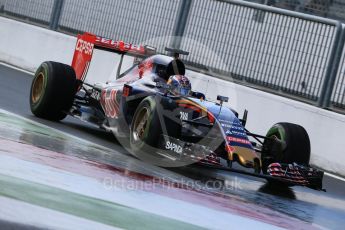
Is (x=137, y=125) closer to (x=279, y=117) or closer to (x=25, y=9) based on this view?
(x=279, y=117)

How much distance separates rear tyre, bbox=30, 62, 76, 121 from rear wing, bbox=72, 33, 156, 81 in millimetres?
684

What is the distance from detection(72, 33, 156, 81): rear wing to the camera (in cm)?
1195

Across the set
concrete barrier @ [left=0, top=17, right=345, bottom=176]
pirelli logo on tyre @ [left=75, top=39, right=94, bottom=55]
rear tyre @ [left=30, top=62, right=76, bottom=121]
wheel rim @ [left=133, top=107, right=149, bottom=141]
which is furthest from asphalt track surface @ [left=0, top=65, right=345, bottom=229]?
pirelli logo on tyre @ [left=75, top=39, right=94, bottom=55]

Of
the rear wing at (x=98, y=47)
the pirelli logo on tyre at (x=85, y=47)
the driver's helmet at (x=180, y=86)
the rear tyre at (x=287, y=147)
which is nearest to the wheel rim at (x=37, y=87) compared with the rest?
the rear wing at (x=98, y=47)

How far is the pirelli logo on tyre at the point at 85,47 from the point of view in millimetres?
12055

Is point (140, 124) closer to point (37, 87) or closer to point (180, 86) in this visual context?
point (180, 86)

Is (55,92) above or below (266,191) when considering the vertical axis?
above

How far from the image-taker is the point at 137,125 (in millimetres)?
10031

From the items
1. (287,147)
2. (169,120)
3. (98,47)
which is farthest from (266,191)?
(98,47)

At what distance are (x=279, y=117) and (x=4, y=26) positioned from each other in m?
9.30

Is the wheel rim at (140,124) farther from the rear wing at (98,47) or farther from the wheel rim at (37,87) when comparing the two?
the wheel rim at (37,87)

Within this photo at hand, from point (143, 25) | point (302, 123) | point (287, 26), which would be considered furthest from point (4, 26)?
point (302, 123)

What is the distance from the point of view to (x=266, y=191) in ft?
31.8

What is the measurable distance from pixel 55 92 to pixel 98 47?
→ 1089 millimetres
